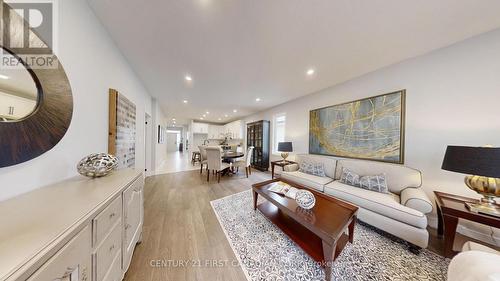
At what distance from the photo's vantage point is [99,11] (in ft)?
4.83

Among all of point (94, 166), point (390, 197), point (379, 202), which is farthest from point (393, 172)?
point (94, 166)

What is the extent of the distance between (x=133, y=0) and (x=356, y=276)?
10.7 feet

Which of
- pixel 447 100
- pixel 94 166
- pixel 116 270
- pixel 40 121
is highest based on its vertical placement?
pixel 447 100

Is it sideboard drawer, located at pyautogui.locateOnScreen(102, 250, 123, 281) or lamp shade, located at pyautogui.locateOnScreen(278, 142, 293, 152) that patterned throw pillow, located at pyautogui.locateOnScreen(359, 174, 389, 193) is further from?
sideboard drawer, located at pyautogui.locateOnScreen(102, 250, 123, 281)

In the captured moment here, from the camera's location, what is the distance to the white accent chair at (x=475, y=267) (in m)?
0.64

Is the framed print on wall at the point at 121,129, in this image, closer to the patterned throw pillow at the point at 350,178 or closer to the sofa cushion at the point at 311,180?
the sofa cushion at the point at 311,180

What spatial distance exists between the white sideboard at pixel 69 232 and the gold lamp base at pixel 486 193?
3030 millimetres

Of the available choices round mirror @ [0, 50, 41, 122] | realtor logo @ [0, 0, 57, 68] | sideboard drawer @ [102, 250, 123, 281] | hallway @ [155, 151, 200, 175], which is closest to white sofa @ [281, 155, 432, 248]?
sideboard drawer @ [102, 250, 123, 281]

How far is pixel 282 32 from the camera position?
1.68 meters

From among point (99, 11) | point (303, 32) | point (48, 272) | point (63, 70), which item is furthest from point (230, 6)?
point (48, 272)

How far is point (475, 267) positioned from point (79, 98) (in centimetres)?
295

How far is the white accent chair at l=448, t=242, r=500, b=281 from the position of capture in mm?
640

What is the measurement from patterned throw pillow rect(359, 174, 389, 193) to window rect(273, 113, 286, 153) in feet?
8.63

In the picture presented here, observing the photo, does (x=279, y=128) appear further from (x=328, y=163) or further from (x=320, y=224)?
(x=320, y=224)
